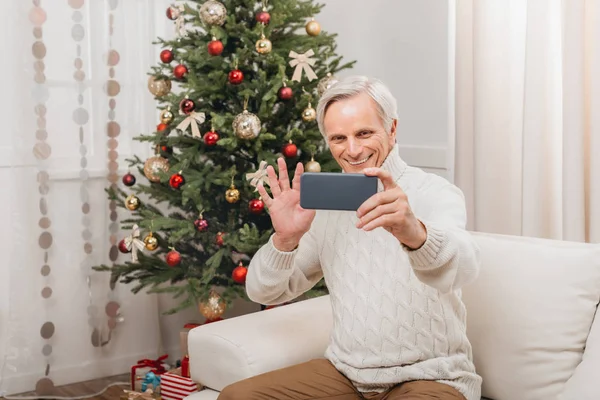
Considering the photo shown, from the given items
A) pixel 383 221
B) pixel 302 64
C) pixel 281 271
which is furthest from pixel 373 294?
pixel 302 64

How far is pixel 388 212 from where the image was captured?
1.52 metres

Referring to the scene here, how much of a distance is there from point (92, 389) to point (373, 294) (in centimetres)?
193

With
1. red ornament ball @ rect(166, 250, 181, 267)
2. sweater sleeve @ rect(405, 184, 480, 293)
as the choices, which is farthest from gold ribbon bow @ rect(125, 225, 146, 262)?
sweater sleeve @ rect(405, 184, 480, 293)

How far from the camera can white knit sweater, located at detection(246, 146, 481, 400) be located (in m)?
1.86

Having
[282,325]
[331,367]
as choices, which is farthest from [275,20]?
[331,367]

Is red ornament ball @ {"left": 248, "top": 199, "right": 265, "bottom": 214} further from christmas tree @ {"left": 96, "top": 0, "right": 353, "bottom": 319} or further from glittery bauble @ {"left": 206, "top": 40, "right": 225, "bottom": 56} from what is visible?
glittery bauble @ {"left": 206, "top": 40, "right": 225, "bottom": 56}

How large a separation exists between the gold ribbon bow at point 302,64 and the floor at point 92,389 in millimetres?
1565

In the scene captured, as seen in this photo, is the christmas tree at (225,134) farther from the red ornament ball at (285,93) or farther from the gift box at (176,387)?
the gift box at (176,387)

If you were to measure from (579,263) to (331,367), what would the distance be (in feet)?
2.23

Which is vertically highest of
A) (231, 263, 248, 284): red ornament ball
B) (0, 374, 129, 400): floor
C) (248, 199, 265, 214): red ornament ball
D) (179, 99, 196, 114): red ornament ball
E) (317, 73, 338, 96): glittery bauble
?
(317, 73, 338, 96): glittery bauble

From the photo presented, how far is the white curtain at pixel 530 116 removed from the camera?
2494mm

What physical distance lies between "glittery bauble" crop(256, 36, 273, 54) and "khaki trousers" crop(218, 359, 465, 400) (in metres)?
1.26

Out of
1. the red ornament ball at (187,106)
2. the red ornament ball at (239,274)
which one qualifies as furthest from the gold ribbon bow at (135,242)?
the red ornament ball at (187,106)

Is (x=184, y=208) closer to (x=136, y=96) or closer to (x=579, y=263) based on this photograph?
(x=136, y=96)
